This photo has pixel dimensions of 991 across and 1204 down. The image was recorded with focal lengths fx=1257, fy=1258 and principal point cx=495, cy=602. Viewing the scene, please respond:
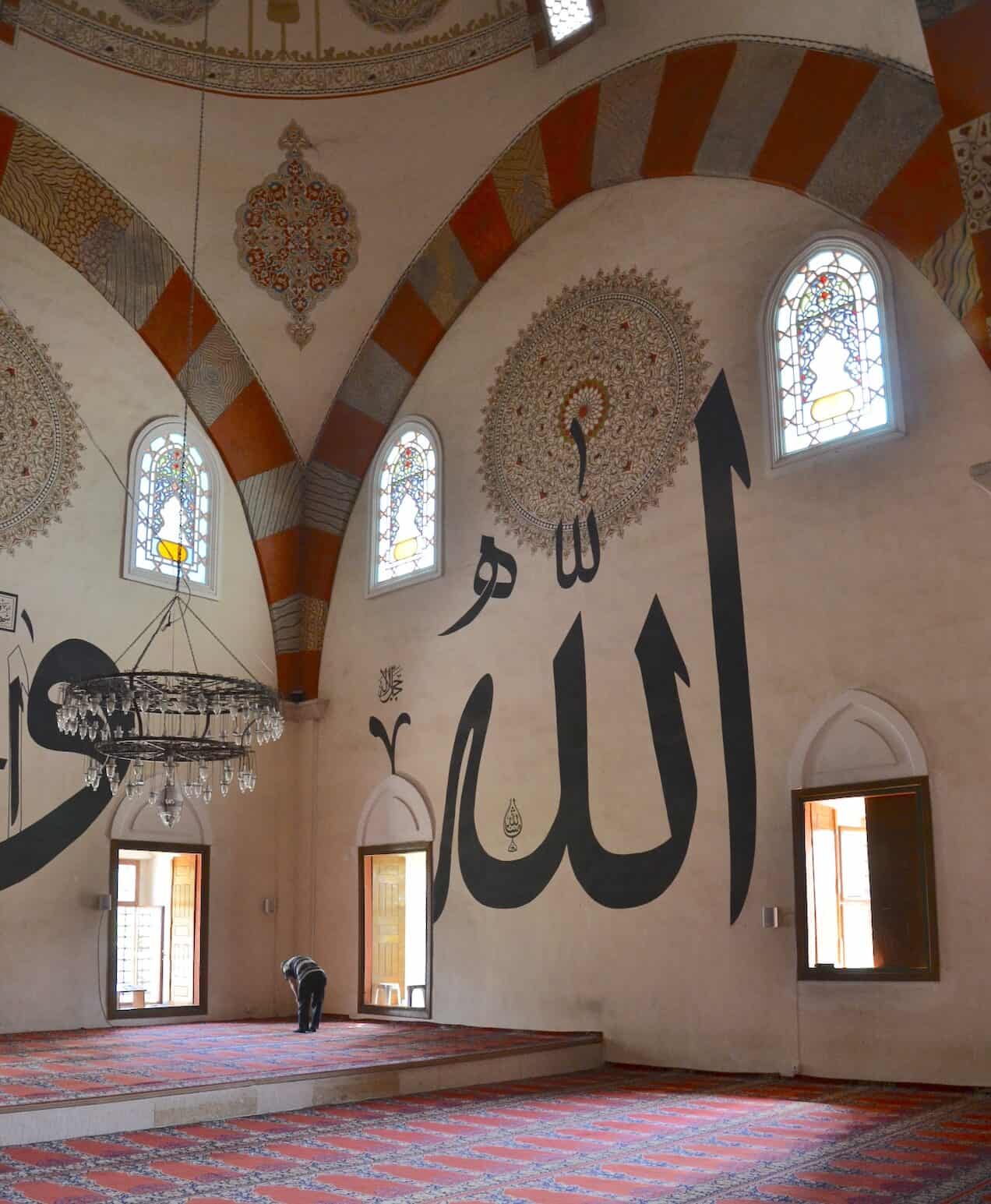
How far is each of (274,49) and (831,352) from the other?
4878 mm

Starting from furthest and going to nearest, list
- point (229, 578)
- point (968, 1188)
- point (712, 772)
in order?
point (229, 578) < point (712, 772) < point (968, 1188)

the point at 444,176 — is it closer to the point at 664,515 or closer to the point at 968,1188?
the point at 664,515

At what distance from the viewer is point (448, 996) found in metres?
9.23

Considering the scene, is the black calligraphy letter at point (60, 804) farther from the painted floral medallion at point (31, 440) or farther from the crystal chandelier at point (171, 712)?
the painted floral medallion at point (31, 440)

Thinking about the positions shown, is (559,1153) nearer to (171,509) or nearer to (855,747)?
(855,747)

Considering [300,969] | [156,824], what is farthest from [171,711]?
[156,824]

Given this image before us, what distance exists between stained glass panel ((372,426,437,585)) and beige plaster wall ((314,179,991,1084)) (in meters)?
0.24

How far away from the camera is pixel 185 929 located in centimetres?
996

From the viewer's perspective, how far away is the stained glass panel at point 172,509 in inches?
403

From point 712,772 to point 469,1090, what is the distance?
2.41 m

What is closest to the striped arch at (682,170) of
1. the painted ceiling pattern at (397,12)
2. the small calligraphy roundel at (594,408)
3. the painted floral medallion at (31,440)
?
the small calligraphy roundel at (594,408)

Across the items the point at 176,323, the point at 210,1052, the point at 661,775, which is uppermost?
the point at 176,323

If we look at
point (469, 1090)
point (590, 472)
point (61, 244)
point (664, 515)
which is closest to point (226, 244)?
point (61, 244)

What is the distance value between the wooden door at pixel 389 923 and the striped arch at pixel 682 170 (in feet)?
5.76
